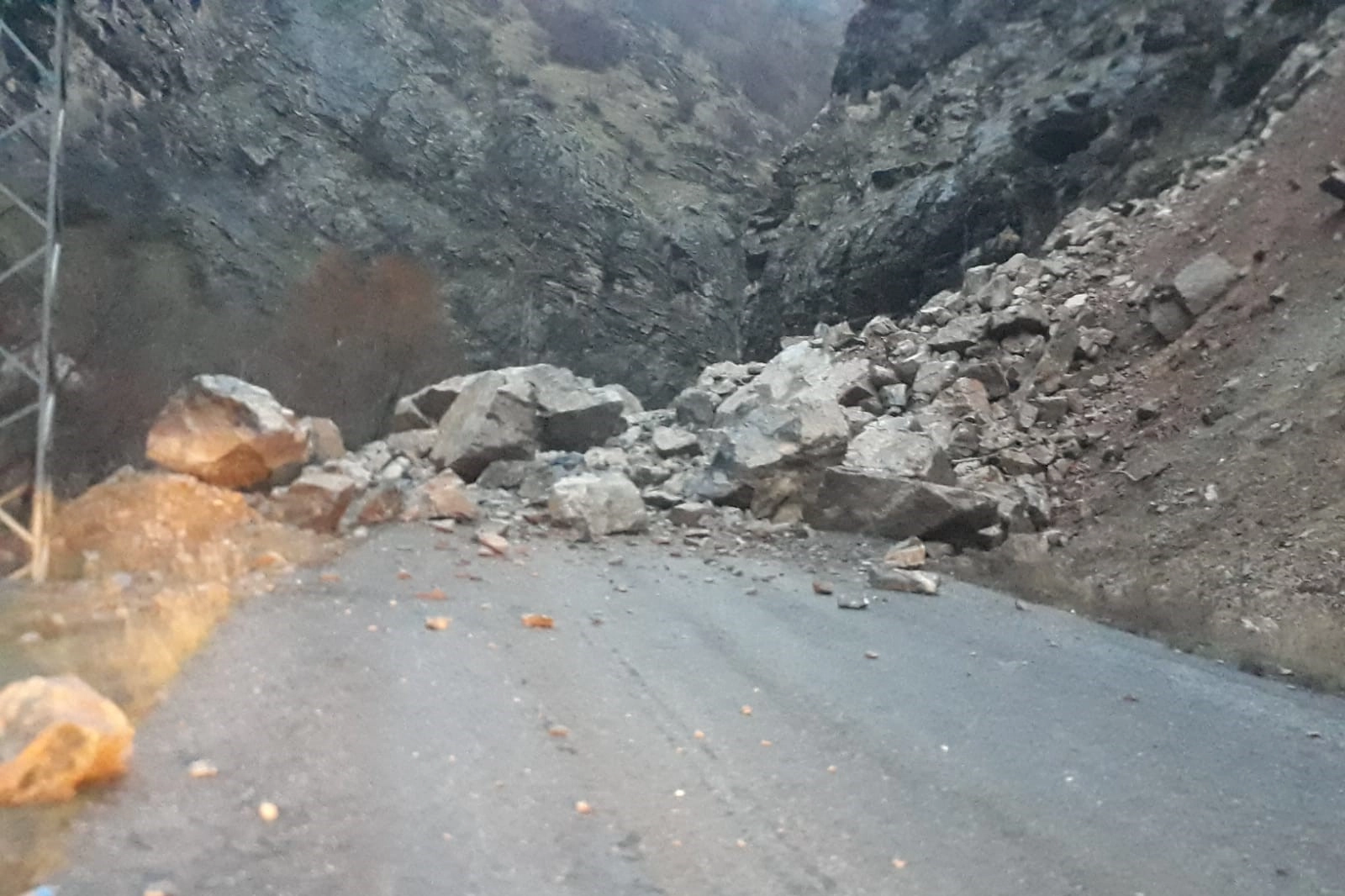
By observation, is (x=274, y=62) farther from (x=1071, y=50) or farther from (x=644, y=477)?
(x=644, y=477)

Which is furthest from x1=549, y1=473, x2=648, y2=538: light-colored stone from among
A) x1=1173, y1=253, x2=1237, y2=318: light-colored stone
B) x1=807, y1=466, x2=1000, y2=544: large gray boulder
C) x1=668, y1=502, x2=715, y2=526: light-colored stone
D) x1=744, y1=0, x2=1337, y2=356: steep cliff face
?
Result: x1=744, y1=0, x2=1337, y2=356: steep cliff face

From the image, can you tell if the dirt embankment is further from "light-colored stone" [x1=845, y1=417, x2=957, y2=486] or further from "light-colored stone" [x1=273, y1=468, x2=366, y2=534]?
"light-colored stone" [x1=273, y1=468, x2=366, y2=534]

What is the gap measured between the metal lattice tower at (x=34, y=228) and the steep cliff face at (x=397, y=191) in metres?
3.79

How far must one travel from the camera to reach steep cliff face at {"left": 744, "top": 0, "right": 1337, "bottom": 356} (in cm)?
1586

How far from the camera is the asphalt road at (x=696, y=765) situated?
2.45m

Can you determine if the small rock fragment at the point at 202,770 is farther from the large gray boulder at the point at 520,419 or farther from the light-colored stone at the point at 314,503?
the large gray boulder at the point at 520,419

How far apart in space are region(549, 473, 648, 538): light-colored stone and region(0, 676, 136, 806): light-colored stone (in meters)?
5.33

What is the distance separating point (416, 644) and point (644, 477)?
19.0 feet

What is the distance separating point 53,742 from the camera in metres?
2.37

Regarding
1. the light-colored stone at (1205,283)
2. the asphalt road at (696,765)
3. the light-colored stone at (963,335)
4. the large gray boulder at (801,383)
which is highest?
the light-colored stone at (1205,283)

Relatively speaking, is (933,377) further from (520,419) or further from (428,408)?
(428,408)

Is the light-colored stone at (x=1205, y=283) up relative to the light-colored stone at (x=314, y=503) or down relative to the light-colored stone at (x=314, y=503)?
up

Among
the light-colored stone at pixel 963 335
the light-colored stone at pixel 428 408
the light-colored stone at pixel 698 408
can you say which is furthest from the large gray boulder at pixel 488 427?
the light-colored stone at pixel 963 335

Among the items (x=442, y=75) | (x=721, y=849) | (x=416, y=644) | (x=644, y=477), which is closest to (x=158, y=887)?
(x=721, y=849)
